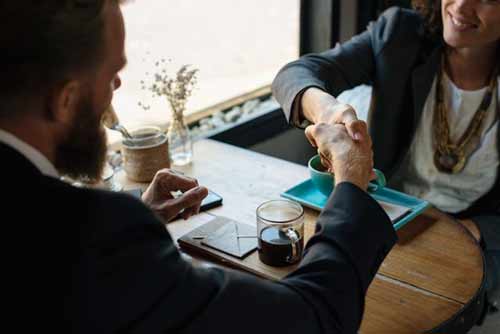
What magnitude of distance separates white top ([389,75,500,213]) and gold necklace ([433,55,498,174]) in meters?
0.01

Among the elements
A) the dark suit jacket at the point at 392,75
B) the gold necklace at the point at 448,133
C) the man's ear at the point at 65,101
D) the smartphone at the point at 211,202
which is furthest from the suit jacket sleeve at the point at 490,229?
the man's ear at the point at 65,101

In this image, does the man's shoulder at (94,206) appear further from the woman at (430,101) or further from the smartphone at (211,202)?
the woman at (430,101)

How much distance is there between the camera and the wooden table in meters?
1.12

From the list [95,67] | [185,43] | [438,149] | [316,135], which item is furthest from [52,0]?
[185,43]

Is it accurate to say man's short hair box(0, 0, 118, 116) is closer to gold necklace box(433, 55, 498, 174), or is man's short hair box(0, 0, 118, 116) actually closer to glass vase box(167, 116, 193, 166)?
glass vase box(167, 116, 193, 166)

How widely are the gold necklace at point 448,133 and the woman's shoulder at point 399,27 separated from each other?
0.14m

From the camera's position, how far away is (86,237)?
740 millimetres

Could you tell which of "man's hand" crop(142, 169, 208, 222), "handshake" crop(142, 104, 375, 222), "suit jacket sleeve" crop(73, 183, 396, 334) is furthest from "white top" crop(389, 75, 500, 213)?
"suit jacket sleeve" crop(73, 183, 396, 334)

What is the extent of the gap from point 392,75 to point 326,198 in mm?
621

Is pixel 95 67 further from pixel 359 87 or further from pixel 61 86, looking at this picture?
pixel 359 87

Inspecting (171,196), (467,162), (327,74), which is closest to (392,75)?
(327,74)

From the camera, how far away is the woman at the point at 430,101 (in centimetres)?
187

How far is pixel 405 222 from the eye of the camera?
1398 millimetres

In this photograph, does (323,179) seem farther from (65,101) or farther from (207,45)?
(207,45)
